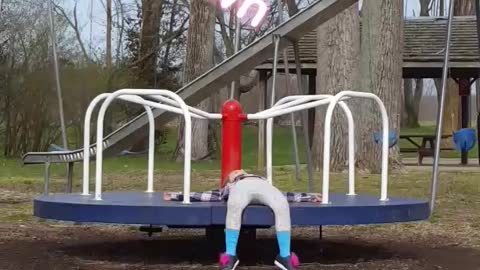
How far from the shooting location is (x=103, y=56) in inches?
1117

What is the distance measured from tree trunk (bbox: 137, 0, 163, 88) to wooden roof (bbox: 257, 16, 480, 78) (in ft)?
27.3

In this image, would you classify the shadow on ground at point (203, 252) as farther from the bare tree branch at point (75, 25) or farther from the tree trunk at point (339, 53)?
the bare tree branch at point (75, 25)

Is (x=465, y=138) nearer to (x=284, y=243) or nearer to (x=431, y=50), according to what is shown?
(x=431, y=50)

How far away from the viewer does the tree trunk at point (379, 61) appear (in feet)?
48.9

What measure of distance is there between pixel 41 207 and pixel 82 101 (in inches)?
710


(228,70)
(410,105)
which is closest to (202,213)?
(228,70)

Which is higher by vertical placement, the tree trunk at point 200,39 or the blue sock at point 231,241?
the tree trunk at point 200,39

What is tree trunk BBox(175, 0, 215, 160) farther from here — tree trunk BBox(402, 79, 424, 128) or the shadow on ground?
tree trunk BBox(402, 79, 424, 128)

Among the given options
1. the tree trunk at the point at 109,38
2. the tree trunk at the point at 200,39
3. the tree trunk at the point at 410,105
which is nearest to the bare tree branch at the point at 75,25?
the tree trunk at the point at 109,38

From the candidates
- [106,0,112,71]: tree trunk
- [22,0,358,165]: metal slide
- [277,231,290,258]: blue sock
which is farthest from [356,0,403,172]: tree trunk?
[106,0,112,71]: tree trunk

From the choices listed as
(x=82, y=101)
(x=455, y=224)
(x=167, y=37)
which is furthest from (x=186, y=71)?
(x=455, y=224)

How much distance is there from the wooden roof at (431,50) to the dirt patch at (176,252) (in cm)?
1327

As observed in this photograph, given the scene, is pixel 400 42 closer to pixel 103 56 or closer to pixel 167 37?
pixel 103 56

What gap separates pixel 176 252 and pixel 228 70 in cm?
166
